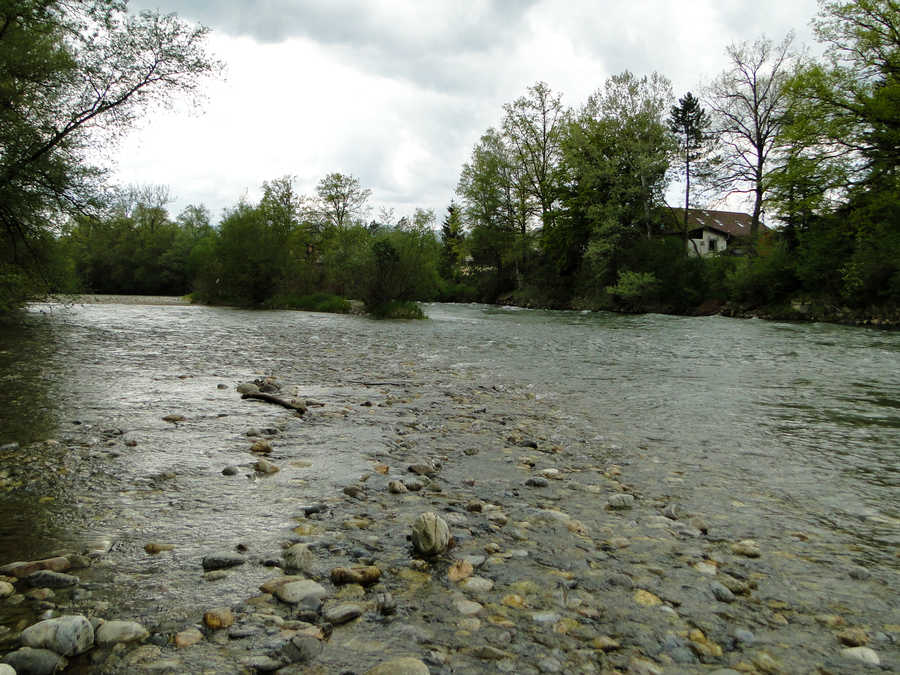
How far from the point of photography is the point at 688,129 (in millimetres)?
48438

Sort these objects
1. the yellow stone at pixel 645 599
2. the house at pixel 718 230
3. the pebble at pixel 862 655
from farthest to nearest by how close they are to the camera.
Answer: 1. the house at pixel 718 230
2. the yellow stone at pixel 645 599
3. the pebble at pixel 862 655

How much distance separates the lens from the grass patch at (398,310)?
2739 cm

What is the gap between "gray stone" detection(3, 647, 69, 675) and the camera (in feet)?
5.52

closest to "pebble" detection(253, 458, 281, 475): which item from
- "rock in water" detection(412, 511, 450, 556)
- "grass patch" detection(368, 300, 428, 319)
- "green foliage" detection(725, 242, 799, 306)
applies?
"rock in water" detection(412, 511, 450, 556)

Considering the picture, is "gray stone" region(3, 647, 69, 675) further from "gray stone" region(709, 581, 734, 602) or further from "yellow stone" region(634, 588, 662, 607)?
"gray stone" region(709, 581, 734, 602)

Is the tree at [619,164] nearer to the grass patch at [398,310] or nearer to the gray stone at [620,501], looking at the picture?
the grass patch at [398,310]

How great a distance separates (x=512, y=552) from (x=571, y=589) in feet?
1.46

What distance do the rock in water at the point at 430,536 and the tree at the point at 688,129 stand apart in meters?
44.3

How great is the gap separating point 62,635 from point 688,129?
2215 inches

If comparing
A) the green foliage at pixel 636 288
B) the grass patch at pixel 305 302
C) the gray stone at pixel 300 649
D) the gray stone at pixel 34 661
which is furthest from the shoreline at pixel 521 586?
the green foliage at pixel 636 288

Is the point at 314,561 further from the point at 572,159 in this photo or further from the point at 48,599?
the point at 572,159

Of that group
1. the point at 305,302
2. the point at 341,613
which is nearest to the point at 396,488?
the point at 341,613

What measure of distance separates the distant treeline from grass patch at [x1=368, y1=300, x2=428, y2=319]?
1.15ft

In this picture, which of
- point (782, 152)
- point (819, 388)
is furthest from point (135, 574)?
point (782, 152)
